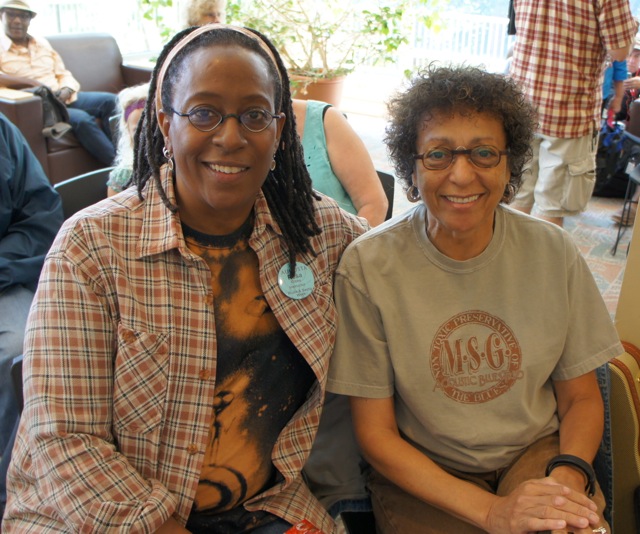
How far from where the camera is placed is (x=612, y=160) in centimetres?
525

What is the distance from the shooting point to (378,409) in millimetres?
1478

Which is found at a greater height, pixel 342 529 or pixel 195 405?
pixel 195 405

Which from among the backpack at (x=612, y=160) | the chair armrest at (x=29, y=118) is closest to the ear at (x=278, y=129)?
the chair armrest at (x=29, y=118)

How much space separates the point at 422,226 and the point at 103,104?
4769mm

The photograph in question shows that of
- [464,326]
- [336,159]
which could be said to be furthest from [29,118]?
[464,326]

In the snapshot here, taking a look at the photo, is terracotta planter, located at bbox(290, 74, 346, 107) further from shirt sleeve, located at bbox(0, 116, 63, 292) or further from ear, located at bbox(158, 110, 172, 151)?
ear, located at bbox(158, 110, 172, 151)

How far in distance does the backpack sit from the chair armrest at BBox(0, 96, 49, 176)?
399cm

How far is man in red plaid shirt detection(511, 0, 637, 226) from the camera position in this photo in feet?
11.5

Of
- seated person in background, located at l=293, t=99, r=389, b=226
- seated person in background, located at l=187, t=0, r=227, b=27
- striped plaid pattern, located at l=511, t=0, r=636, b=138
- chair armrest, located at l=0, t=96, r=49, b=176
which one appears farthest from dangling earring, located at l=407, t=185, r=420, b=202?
chair armrest, located at l=0, t=96, r=49, b=176

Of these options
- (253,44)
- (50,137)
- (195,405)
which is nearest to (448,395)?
(195,405)

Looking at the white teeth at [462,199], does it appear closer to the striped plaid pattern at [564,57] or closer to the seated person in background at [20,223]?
the seated person in background at [20,223]

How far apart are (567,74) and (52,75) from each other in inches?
157

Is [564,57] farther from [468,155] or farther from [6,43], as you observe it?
[6,43]

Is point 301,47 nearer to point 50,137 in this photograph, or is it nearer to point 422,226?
point 50,137
